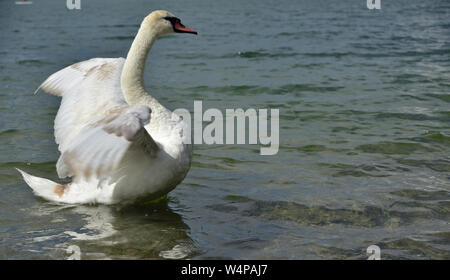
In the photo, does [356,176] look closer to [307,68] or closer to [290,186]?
[290,186]

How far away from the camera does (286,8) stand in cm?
3538

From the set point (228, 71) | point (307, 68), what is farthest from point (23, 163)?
point (307, 68)

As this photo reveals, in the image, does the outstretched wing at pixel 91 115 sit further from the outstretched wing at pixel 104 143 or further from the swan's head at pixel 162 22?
the swan's head at pixel 162 22

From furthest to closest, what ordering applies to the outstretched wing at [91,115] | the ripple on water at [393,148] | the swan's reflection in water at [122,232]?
the ripple on water at [393,148]
the swan's reflection in water at [122,232]
the outstretched wing at [91,115]

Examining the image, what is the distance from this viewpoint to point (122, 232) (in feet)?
17.3

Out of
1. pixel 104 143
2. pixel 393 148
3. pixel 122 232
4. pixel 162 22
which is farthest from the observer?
pixel 393 148

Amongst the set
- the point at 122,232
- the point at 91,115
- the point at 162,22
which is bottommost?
the point at 122,232

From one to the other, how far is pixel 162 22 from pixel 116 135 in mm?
2059

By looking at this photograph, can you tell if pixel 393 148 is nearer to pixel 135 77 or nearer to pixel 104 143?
pixel 135 77

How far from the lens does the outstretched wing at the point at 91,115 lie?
431cm

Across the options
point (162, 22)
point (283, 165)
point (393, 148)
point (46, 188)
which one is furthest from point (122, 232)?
point (393, 148)

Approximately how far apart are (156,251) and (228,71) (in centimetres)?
1048

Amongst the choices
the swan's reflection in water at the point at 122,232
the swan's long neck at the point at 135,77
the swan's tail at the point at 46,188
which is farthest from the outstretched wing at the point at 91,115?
the swan's reflection in water at the point at 122,232

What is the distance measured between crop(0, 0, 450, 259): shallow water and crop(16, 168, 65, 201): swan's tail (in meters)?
0.10
